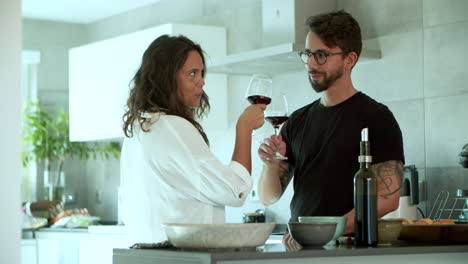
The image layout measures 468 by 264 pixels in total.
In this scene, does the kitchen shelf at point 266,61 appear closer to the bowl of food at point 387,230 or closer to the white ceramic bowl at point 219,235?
the bowl of food at point 387,230

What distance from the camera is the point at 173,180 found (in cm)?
272

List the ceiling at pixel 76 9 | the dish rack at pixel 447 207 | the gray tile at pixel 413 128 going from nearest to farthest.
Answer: the dish rack at pixel 447 207 < the gray tile at pixel 413 128 < the ceiling at pixel 76 9

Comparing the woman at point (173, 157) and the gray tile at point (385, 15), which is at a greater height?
the gray tile at point (385, 15)

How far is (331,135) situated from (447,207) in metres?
1.28

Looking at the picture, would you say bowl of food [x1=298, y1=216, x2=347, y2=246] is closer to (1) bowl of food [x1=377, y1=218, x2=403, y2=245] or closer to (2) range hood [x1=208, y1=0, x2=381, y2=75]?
(1) bowl of food [x1=377, y1=218, x2=403, y2=245]

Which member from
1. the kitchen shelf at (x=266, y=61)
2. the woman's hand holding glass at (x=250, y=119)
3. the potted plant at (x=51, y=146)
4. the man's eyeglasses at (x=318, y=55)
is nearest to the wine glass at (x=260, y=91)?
the woman's hand holding glass at (x=250, y=119)

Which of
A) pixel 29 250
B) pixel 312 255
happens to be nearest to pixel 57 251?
pixel 29 250

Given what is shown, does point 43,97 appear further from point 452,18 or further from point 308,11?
point 452,18

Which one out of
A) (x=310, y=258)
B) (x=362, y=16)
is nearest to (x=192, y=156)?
(x=310, y=258)

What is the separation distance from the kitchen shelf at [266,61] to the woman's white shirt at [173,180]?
6.16ft

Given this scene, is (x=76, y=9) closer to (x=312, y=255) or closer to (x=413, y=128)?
(x=413, y=128)

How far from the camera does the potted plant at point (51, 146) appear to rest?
7.36m

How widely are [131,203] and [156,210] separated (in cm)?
10

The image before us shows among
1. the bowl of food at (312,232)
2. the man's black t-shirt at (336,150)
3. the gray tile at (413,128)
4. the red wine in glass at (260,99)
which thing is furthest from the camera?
the gray tile at (413,128)
